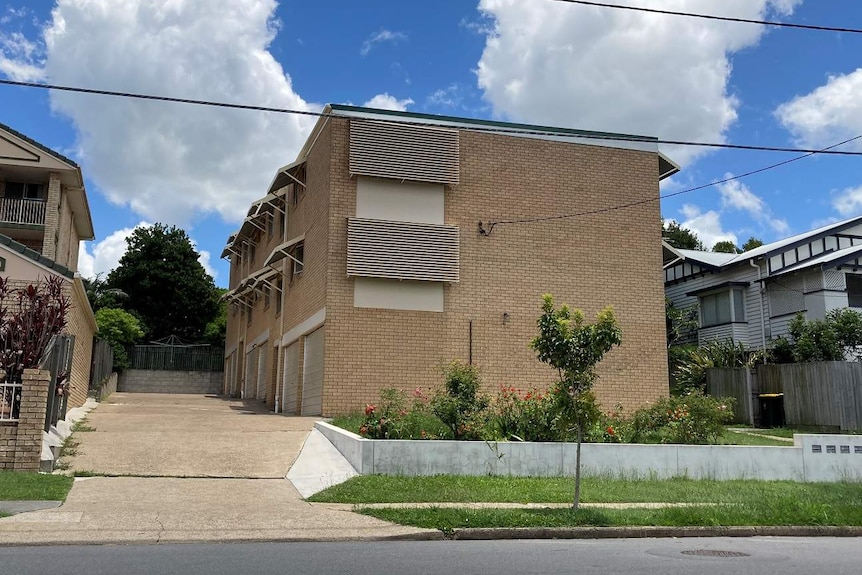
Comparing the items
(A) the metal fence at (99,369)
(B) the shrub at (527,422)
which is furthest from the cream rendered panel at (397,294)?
(A) the metal fence at (99,369)

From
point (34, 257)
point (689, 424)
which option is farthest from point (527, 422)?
point (34, 257)

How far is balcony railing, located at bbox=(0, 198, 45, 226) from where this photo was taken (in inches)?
1175

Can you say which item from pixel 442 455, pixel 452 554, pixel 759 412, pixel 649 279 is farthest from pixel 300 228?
pixel 452 554

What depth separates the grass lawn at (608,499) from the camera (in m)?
11.0

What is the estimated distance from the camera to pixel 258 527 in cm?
1029

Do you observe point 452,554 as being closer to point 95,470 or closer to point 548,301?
point 548,301

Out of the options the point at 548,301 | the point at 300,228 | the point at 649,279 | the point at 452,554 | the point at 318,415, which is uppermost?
the point at 300,228

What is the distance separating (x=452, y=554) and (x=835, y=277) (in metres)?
25.0

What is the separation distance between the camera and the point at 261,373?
32.7 meters

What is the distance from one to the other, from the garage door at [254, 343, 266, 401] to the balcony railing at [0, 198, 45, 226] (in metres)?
9.42

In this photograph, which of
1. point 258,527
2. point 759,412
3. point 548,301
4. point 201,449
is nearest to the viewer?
point 258,527

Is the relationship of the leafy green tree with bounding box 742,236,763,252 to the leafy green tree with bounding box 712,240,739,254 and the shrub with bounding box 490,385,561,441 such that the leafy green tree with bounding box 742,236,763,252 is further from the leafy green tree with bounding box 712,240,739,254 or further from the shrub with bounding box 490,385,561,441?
the shrub with bounding box 490,385,561,441

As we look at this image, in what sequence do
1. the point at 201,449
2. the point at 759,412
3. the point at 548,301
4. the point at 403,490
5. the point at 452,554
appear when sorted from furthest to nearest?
the point at 759,412 → the point at 201,449 → the point at 403,490 → the point at 548,301 → the point at 452,554

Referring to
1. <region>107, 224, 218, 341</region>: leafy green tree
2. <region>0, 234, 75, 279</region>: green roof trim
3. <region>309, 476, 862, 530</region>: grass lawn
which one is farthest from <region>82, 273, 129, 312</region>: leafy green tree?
<region>309, 476, 862, 530</region>: grass lawn
